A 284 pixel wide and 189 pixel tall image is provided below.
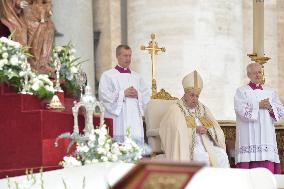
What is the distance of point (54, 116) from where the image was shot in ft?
23.7

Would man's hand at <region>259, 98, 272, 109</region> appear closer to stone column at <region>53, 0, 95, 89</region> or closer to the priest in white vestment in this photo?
the priest in white vestment

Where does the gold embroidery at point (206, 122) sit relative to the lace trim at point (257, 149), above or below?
above

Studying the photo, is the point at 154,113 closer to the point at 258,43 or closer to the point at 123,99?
the point at 123,99

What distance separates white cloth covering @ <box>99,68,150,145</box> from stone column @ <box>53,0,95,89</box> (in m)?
1.03

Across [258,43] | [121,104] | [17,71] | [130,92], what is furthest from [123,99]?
[258,43]

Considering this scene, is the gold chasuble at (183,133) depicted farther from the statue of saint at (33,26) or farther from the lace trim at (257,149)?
the statue of saint at (33,26)

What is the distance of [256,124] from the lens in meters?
10.0

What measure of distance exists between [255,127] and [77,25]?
3011 millimetres

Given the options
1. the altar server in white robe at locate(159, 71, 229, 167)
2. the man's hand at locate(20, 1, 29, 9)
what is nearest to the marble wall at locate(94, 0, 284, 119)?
the altar server in white robe at locate(159, 71, 229, 167)

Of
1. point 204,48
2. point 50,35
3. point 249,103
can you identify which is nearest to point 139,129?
point 249,103

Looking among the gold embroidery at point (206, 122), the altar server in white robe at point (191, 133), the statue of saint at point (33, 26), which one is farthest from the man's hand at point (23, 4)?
the gold embroidery at point (206, 122)

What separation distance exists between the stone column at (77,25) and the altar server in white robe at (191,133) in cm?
178

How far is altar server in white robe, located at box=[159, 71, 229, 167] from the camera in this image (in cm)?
915

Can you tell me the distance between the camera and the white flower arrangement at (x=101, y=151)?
647 centimetres
